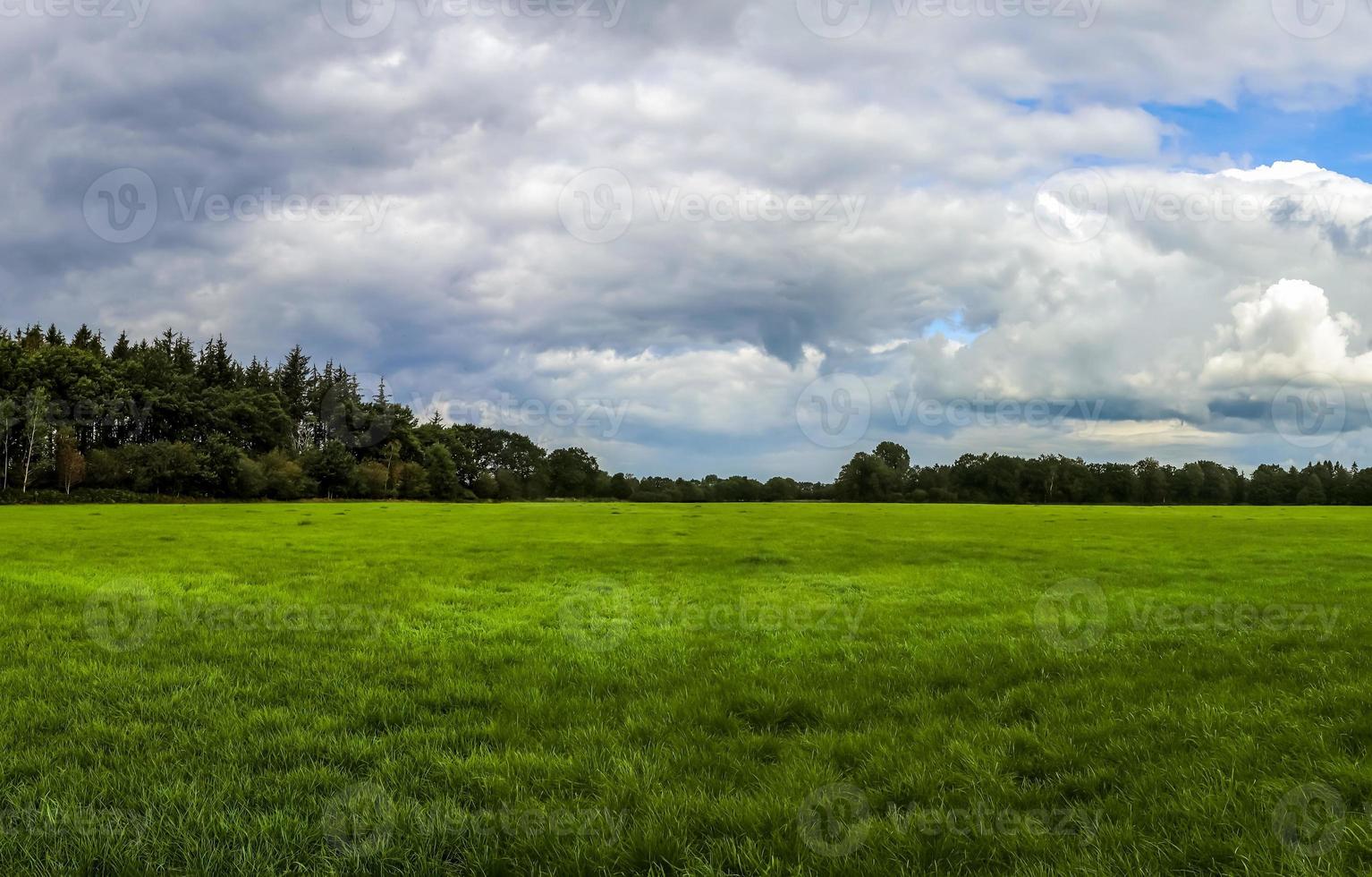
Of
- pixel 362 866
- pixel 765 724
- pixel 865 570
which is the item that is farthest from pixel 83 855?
pixel 865 570

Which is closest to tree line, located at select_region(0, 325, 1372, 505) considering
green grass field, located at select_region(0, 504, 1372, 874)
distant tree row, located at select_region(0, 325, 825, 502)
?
distant tree row, located at select_region(0, 325, 825, 502)

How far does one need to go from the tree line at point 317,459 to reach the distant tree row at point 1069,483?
34 centimetres

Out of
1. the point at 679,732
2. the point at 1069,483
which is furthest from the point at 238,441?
the point at 1069,483

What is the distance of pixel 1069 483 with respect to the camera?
146 meters

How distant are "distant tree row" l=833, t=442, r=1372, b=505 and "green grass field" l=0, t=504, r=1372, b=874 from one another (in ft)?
441

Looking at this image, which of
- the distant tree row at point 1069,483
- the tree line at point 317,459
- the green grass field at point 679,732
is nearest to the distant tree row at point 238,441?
the tree line at point 317,459

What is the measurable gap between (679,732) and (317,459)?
12885cm

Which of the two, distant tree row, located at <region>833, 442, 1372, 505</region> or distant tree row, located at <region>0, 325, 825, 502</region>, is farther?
distant tree row, located at <region>833, 442, 1372, 505</region>

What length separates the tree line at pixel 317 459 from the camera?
99375 mm

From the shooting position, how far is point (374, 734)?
6.98 metres

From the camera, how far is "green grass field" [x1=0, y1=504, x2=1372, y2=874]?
4.81 metres

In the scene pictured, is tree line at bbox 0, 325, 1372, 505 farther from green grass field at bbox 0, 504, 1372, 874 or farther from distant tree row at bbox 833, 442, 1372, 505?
green grass field at bbox 0, 504, 1372, 874

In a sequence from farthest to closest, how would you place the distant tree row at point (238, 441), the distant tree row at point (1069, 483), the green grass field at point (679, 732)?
the distant tree row at point (1069, 483), the distant tree row at point (238, 441), the green grass field at point (679, 732)

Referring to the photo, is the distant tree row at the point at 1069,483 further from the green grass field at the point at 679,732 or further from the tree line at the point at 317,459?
the green grass field at the point at 679,732
